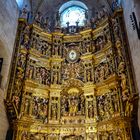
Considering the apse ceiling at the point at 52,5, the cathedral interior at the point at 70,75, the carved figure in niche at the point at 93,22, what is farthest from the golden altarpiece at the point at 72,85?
the apse ceiling at the point at 52,5

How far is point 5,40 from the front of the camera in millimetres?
12680

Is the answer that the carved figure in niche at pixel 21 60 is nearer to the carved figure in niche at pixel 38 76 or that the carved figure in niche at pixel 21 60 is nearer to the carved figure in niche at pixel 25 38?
the carved figure in niche at pixel 25 38

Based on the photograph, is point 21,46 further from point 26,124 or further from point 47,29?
point 26,124

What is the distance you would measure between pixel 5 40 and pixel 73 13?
7.54 meters

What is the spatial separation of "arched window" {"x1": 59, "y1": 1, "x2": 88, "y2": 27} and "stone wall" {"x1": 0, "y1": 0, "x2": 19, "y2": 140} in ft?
16.5

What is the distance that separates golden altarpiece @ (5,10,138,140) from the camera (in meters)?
12.1

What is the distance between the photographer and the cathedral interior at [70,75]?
38.3ft

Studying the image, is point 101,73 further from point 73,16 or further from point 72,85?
point 73,16

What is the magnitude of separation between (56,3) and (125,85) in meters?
10.5

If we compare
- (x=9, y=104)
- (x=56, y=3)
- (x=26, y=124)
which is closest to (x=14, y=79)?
(x=9, y=104)

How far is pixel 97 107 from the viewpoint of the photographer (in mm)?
13305

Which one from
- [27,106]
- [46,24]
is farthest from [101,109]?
[46,24]

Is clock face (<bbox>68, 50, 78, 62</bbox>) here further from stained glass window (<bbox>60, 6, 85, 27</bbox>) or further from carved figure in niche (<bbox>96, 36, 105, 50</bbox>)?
stained glass window (<bbox>60, 6, 85, 27</bbox>)

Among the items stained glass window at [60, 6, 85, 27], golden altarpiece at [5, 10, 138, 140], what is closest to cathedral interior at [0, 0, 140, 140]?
golden altarpiece at [5, 10, 138, 140]
